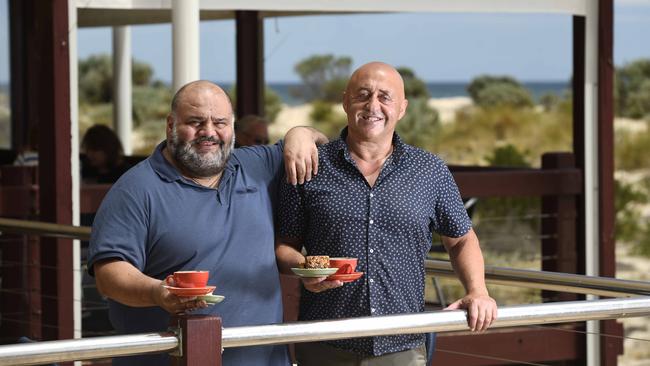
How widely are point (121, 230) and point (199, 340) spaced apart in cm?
47

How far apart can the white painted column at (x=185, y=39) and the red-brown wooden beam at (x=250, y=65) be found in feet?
10.7

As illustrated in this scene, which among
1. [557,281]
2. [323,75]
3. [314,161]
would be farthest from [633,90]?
[314,161]

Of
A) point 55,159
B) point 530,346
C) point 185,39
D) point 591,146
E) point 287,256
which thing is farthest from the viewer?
point 591,146

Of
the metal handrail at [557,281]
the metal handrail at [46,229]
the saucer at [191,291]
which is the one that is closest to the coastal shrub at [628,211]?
the metal handrail at [46,229]

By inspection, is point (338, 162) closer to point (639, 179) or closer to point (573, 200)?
point (573, 200)

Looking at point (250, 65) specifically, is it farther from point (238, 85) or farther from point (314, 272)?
point (314, 272)

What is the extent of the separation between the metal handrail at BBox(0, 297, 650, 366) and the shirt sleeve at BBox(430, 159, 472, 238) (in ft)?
1.11

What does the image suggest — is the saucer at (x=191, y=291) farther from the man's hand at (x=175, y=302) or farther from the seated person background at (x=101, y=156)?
the seated person background at (x=101, y=156)

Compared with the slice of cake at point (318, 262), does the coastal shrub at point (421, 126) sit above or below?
above

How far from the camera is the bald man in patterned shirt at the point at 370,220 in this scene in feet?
11.6

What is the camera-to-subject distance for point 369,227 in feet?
11.5

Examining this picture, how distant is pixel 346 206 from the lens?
3.53 meters

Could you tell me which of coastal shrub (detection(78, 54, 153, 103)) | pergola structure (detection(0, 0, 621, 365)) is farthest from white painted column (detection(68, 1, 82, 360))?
coastal shrub (detection(78, 54, 153, 103))

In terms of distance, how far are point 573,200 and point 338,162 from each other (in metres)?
4.22
